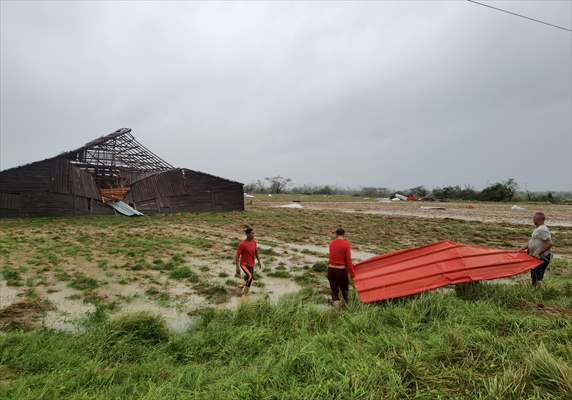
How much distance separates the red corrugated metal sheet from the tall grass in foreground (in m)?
0.58

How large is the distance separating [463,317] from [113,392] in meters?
4.47

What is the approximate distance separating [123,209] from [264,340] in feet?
78.4

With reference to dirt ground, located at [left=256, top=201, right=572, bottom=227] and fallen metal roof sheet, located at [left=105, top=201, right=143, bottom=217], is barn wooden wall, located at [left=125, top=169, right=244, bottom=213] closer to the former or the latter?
fallen metal roof sheet, located at [left=105, top=201, right=143, bottom=217]

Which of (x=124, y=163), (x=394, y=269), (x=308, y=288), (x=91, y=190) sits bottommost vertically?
(x=308, y=288)

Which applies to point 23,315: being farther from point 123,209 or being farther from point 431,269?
point 123,209

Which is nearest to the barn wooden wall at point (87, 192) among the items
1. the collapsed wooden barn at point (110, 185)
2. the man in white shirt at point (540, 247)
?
the collapsed wooden barn at point (110, 185)

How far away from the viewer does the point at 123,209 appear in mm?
25484

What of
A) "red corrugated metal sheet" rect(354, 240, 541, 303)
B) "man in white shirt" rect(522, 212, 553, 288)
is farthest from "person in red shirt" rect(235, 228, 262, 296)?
"man in white shirt" rect(522, 212, 553, 288)

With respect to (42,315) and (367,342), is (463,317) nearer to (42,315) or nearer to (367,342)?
(367,342)

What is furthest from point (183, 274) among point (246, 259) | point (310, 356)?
point (310, 356)

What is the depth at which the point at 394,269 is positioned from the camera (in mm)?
6852

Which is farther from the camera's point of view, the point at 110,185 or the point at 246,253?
the point at 110,185

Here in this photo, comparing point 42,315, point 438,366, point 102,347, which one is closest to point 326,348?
point 438,366

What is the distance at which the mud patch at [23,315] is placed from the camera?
16.9 feet
